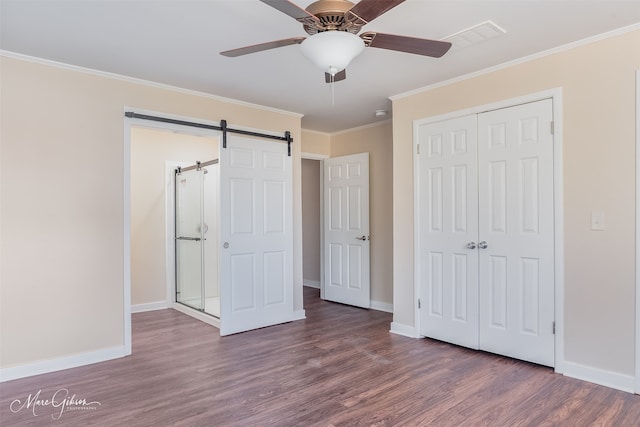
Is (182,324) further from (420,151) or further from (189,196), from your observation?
(420,151)

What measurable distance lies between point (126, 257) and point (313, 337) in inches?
77.2

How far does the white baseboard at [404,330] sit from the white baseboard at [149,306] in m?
3.13

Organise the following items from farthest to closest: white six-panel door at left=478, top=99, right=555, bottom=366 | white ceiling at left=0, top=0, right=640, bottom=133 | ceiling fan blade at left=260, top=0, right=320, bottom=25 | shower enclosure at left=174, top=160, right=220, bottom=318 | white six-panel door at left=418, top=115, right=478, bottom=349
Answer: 1. shower enclosure at left=174, top=160, right=220, bottom=318
2. white six-panel door at left=418, top=115, right=478, bottom=349
3. white six-panel door at left=478, top=99, right=555, bottom=366
4. white ceiling at left=0, top=0, right=640, bottom=133
5. ceiling fan blade at left=260, top=0, right=320, bottom=25

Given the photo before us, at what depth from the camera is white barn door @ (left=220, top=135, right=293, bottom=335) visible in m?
4.07

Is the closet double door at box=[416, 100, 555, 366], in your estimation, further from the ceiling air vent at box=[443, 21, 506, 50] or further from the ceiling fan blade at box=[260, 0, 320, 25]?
the ceiling fan blade at box=[260, 0, 320, 25]

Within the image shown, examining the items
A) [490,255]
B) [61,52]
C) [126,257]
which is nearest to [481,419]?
[490,255]

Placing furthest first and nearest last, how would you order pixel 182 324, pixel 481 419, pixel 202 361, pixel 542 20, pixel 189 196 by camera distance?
1. pixel 189 196
2. pixel 182 324
3. pixel 202 361
4. pixel 542 20
5. pixel 481 419

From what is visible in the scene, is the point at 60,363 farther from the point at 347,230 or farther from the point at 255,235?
the point at 347,230

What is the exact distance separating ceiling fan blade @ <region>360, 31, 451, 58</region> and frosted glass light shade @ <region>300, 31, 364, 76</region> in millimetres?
116

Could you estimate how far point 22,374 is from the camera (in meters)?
2.94

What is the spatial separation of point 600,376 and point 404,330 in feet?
5.50

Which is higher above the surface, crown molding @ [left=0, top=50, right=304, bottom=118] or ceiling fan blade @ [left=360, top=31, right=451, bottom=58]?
crown molding @ [left=0, top=50, right=304, bottom=118]

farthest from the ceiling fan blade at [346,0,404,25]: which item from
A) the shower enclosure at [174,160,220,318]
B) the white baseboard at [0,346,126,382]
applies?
the white baseboard at [0,346,126,382]

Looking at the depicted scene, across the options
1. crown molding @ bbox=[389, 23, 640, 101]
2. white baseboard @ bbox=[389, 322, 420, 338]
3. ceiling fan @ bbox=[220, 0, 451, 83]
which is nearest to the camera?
ceiling fan @ bbox=[220, 0, 451, 83]
